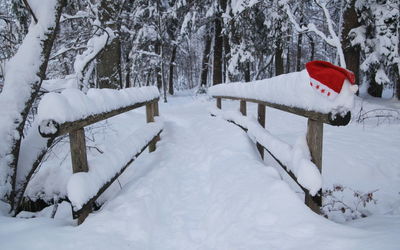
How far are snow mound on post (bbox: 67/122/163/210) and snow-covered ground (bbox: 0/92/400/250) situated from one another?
31 centimetres

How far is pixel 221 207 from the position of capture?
3195 millimetres

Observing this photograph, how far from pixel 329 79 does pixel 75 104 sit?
7.82 ft

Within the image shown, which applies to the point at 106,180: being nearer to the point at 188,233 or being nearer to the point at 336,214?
the point at 188,233

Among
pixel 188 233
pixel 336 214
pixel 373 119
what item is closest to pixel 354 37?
pixel 373 119

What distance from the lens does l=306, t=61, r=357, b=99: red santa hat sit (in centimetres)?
214

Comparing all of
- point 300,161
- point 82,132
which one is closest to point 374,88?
point 300,161

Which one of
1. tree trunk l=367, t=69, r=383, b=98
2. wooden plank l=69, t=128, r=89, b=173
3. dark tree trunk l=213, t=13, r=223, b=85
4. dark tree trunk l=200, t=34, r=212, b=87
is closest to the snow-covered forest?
wooden plank l=69, t=128, r=89, b=173

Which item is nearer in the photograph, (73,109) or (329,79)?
(329,79)

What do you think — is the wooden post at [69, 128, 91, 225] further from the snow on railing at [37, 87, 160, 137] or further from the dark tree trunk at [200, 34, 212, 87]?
the dark tree trunk at [200, 34, 212, 87]

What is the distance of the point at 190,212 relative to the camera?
332 cm

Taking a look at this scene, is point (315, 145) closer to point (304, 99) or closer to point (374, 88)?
point (304, 99)

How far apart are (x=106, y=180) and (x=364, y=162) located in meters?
4.70

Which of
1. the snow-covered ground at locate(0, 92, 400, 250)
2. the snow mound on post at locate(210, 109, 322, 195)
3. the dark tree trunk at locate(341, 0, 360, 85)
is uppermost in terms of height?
the dark tree trunk at locate(341, 0, 360, 85)

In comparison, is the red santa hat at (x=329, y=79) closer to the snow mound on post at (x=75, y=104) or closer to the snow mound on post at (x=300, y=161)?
the snow mound on post at (x=300, y=161)
